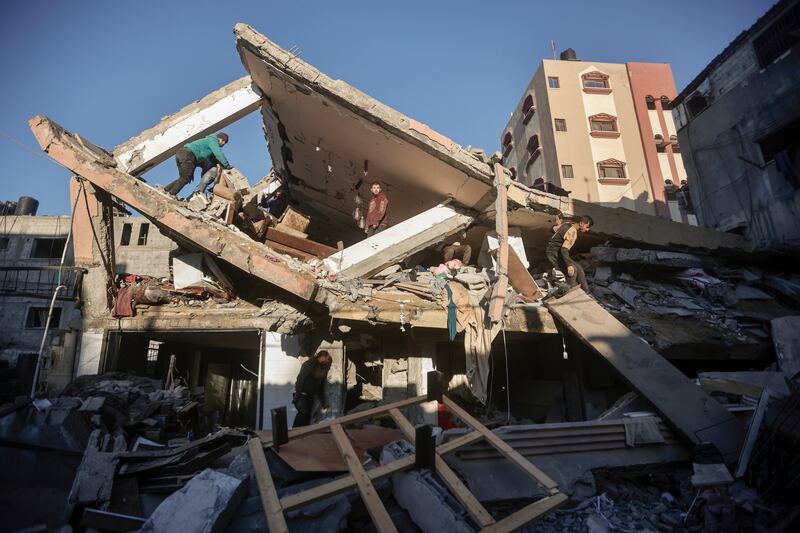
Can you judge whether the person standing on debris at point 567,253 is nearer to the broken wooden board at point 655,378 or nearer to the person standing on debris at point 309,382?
the broken wooden board at point 655,378

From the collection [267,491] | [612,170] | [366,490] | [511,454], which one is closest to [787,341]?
[511,454]

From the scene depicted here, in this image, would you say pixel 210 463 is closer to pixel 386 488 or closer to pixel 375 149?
pixel 386 488

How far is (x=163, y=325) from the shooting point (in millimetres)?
7277

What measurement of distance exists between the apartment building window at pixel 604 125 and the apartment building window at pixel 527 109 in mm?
3938

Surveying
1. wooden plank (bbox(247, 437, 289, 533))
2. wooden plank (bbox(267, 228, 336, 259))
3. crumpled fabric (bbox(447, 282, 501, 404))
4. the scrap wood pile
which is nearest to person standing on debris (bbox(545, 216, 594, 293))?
the scrap wood pile

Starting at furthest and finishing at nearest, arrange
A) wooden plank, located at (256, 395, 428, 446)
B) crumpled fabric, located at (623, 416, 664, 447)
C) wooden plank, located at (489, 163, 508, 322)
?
wooden plank, located at (489, 163, 508, 322), crumpled fabric, located at (623, 416, 664, 447), wooden plank, located at (256, 395, 428, 446)

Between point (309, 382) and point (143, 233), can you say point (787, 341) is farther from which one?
point (143, 233)

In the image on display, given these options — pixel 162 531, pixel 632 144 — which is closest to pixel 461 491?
pixel 162 531

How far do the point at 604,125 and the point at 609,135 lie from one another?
90cm

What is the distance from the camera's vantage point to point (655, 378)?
5.37 meters

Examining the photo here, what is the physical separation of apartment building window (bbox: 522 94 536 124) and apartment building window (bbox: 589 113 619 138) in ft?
12.9

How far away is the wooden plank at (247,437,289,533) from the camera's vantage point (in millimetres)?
2555

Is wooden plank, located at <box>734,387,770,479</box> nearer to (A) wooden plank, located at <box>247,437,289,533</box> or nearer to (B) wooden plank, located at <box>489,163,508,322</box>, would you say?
(B) wooden plank, located at <box>489,163,508,322</box>

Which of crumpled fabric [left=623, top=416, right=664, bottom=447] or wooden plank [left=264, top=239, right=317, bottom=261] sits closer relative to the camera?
crumpled fabric [left=623, top=416, right=664, bottom=447]
